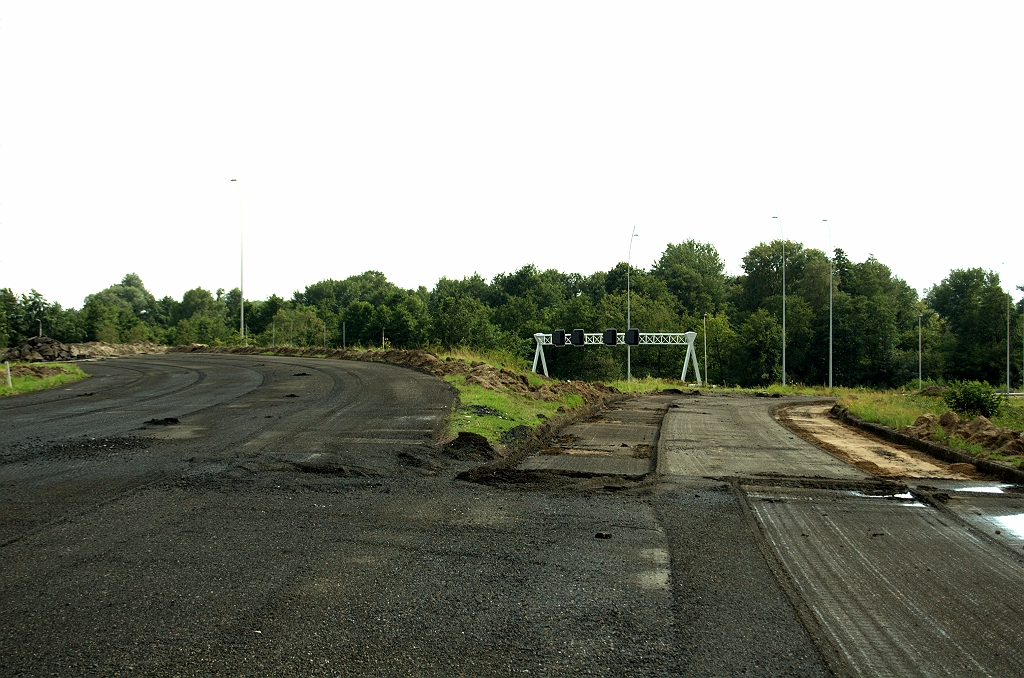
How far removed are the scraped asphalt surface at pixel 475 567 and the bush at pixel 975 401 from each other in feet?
39.0

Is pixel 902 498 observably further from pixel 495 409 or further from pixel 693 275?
pixel 693 275

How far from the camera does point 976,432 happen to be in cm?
1361

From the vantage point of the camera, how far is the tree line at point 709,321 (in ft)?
250

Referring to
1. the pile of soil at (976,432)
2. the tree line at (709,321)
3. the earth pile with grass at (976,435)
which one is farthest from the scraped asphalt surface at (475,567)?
the tree line at (709,321)

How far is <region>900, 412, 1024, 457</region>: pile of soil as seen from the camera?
11898mm

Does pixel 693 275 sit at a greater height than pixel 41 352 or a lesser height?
greater

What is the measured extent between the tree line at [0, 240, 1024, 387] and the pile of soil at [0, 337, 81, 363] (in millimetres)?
10908

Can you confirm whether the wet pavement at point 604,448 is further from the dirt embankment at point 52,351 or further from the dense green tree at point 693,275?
the dense green tree at point 693,275

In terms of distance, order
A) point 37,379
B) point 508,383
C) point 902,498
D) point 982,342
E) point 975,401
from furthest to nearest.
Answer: point 982,342 < point 37,379 < point 508,383 < point 975,401 < point 902,498

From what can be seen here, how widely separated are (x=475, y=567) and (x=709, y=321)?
314 ft

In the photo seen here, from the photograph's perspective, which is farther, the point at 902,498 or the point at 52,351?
the point at 52,351

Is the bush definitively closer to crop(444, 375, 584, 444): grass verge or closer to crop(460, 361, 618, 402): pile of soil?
Answer: crop(444, 375, 584, 444): grass verge

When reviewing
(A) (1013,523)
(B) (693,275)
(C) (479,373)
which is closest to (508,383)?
(C) (479,373)

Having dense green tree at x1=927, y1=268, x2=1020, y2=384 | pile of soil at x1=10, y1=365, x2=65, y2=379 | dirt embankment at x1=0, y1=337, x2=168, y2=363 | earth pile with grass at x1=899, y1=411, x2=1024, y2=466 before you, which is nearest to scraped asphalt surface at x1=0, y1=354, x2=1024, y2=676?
earth pile with grass at x1=899, y1=411, x2=1024, y2=466
